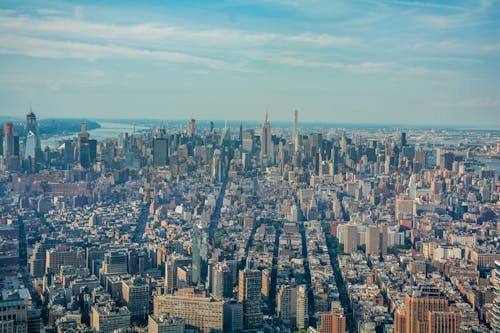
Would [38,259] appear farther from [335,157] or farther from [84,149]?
[335,157]

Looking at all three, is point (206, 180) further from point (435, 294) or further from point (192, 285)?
point (435, 294)

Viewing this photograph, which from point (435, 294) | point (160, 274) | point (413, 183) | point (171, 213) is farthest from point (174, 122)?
point (435, 294)

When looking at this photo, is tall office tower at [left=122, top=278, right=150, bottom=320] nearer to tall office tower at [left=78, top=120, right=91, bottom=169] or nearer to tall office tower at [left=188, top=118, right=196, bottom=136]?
tall office tower at [left=188, top=118, right=196, bottom=136]

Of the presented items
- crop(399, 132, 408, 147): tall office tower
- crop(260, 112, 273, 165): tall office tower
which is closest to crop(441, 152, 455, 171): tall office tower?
crop(399, 132, 408, 147): tall office tower

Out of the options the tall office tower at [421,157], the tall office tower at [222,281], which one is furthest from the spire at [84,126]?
the tall office tower at [421,157]

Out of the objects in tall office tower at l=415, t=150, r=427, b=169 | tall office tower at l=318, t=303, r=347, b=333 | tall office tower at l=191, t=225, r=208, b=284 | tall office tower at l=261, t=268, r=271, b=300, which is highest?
tall office tower at l=415, t=150, r=427, b=169

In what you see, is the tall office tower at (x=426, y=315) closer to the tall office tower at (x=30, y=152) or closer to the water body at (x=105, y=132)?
the water body at (x=105, y=132)
